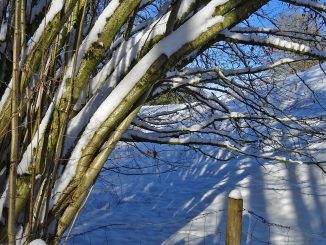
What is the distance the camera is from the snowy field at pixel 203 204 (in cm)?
468

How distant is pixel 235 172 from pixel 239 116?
4423mm

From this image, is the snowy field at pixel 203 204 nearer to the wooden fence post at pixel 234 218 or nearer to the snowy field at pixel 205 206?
the snowy field at pixel 205 206

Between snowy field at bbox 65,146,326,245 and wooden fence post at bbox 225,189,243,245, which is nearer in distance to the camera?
wooden fence post at bbox 225,189,243,245

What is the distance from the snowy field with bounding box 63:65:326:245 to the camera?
184 inches

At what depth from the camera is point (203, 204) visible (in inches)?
251

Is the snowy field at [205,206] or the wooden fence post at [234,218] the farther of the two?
the snowy field at [205,206]

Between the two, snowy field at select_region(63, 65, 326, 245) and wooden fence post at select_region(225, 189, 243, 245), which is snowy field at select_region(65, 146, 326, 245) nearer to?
snowy field at select_region(63, 65, 326, 245)

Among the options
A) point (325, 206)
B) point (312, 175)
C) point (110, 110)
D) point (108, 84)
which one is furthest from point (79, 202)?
point (312, 175)

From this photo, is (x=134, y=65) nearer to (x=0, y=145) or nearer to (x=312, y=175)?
(x=0, y=145)

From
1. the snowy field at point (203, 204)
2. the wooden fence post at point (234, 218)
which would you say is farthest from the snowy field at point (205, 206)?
the wooden fence post at point (234, 218)

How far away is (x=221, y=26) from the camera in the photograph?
1.81 metres

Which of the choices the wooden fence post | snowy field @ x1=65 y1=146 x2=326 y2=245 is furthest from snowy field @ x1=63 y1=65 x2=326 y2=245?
the wooden fence post

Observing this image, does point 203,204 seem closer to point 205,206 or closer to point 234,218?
point 205,206

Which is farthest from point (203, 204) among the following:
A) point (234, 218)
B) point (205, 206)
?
point (234, 218)
